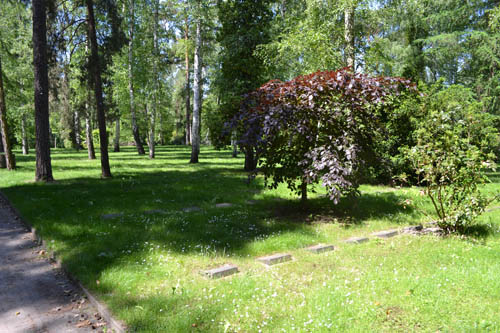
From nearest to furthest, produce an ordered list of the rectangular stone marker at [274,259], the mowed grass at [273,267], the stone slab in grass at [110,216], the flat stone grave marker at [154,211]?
the mowed grass at [273,267], the rectangular stone marker at [274,259], the stone slab in grass at [110,216], the flat stone grave marker at [154,211]

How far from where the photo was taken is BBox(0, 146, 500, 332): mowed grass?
10.6 ft

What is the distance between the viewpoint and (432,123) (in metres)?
5.95

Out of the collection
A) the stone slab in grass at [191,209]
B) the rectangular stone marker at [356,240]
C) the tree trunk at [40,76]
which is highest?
the tree trunk at [40,76]

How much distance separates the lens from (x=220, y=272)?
14.1 ft

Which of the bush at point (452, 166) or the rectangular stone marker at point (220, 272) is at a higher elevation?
the bush at point (452, 166)

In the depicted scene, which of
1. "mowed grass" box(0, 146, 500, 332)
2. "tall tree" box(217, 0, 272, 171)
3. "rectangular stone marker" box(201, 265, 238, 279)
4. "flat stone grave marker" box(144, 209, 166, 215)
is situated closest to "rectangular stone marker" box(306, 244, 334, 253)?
"mowed grass" box(0, 146, 500, 332)

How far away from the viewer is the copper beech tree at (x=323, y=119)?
634cm

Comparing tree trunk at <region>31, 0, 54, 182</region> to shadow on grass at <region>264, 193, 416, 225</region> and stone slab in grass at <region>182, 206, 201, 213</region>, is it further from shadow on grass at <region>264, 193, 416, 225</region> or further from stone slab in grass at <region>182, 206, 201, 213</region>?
shadow on grass at <region>264, 193, 416, 225</region>

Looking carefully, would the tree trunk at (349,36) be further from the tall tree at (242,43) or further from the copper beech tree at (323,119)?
the tall tree at (242,43)

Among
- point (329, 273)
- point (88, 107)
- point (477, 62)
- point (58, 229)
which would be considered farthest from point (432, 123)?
point (88, 107)

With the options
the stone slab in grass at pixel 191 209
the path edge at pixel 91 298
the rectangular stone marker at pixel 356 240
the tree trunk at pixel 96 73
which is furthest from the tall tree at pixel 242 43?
the path edge at pixel 91 298

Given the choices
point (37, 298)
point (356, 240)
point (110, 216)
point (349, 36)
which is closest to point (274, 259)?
point (356, 240)

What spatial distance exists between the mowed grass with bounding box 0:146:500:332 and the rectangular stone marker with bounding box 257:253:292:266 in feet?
0.35

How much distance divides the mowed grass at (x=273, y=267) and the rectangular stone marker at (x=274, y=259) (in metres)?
0.11
